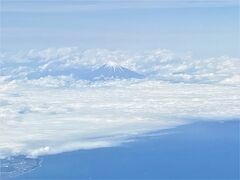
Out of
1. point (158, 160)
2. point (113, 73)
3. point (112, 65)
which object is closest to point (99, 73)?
point (113, 73)

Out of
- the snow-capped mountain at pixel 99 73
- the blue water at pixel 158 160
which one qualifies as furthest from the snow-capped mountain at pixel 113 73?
the blue water at pixel 158 160

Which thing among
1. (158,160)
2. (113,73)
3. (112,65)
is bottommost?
(158,160)

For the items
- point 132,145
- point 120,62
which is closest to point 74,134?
point 132,145

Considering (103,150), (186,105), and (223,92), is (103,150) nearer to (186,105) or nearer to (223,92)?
(186,105)

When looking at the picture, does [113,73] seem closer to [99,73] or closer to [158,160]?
[99,73]

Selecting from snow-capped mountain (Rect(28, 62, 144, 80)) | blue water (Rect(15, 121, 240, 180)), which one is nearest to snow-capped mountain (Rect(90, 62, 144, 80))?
snow-capped mountain (Rect(28, 62, 144, 80))

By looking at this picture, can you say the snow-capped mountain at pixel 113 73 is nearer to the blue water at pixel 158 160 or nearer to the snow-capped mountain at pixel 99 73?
the snow-capped mountain at pixel 99 73

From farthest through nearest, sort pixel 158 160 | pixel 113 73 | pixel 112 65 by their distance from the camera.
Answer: pixel 112 65, pixel 113 73, pixel 158 160

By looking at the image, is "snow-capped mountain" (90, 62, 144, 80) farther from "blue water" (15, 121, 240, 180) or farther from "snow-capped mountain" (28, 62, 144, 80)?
"blue water" (15, 121, 240, 180)

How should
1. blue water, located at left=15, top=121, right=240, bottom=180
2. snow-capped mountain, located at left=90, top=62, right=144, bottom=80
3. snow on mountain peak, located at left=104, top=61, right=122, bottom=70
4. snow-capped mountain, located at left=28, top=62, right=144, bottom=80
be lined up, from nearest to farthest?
blue water, located at left=15, top=121, right=240, bottom=180
snow-capped mountain, located at left=28, top=62, right=144, bottom=80
snow-capped mountain, located at left=90, top=62, right=144, bottom=80
snow on mountain peak, located at left=104, top=61, right=122, bottom=70
